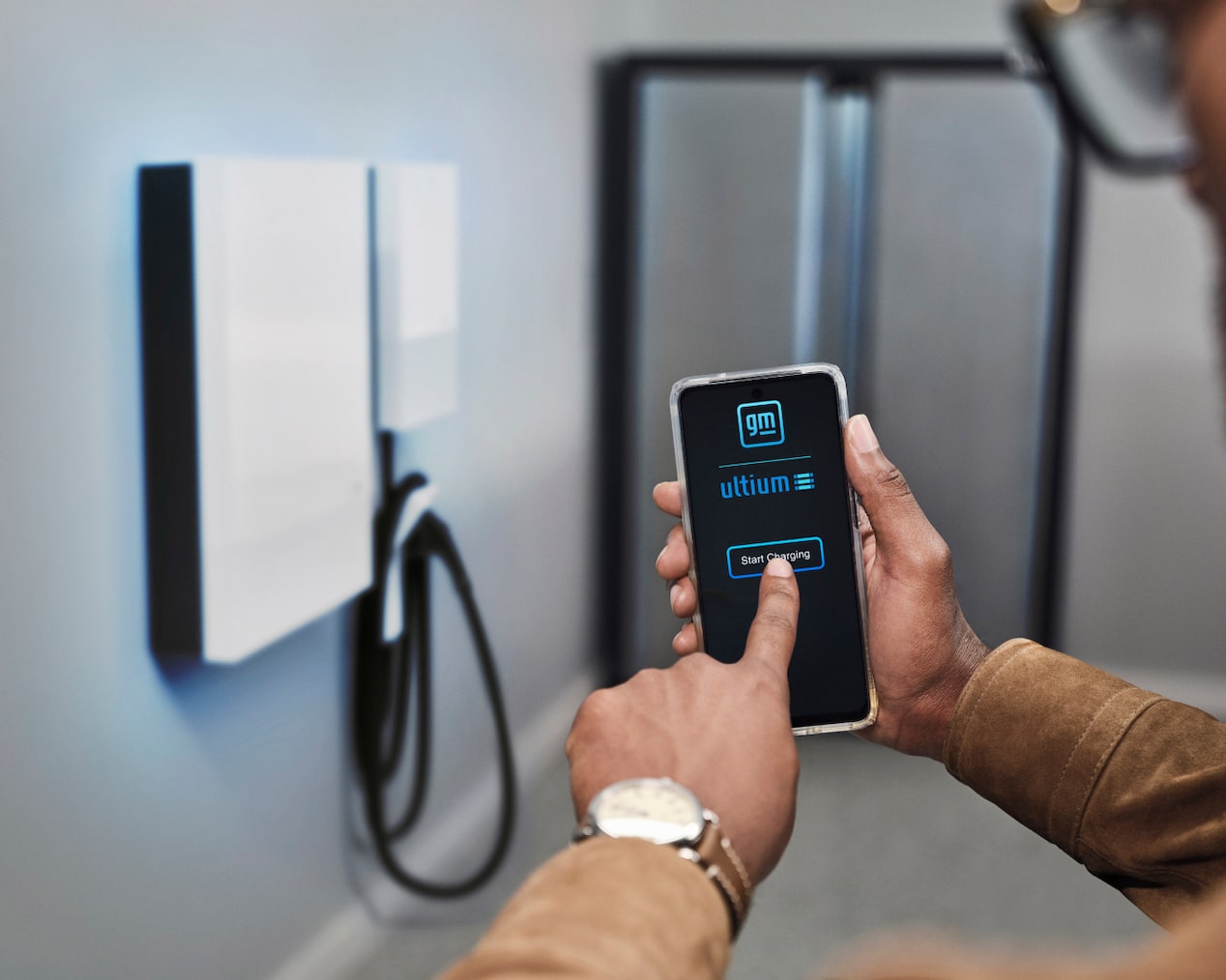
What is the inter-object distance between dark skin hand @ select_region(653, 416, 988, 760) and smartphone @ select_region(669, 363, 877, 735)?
0.07 ft

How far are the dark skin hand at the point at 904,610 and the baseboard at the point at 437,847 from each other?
2.75ft

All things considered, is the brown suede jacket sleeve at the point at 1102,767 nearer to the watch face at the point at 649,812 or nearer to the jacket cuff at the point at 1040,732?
the jacket cuff at the point at 1040,732

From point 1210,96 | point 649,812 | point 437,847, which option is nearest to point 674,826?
point 649,812

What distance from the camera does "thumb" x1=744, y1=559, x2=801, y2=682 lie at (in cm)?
69

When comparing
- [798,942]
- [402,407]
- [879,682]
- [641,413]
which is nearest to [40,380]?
[402,407]

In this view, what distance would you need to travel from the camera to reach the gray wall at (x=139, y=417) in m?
0.98

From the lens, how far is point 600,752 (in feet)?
2.04

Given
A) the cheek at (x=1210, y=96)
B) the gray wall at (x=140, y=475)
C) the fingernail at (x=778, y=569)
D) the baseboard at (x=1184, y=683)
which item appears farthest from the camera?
the baseboard at (x=1184, y=683)

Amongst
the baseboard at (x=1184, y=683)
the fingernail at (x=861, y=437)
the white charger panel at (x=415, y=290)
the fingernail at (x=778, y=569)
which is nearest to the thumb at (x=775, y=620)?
the fingernail at (x=778, y=569)

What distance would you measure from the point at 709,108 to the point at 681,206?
17 centimetres

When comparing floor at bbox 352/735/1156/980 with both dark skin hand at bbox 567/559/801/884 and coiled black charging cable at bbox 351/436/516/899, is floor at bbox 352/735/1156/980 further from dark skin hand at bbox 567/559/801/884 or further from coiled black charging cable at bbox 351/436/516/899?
dark skin hand at bbox 567/559/801/884

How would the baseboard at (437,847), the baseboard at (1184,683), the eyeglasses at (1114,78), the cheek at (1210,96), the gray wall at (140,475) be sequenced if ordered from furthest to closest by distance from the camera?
the baseboard at (1184,683) → the baseboard at (437,847) → the gray wall at (140,475) → the eyeglasses at (1114,78) → the cheek at (1210,96)

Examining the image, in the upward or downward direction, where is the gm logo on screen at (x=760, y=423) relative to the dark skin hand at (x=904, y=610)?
upward

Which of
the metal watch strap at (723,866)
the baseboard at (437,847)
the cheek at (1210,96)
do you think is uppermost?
the cheek at (1210,96)
